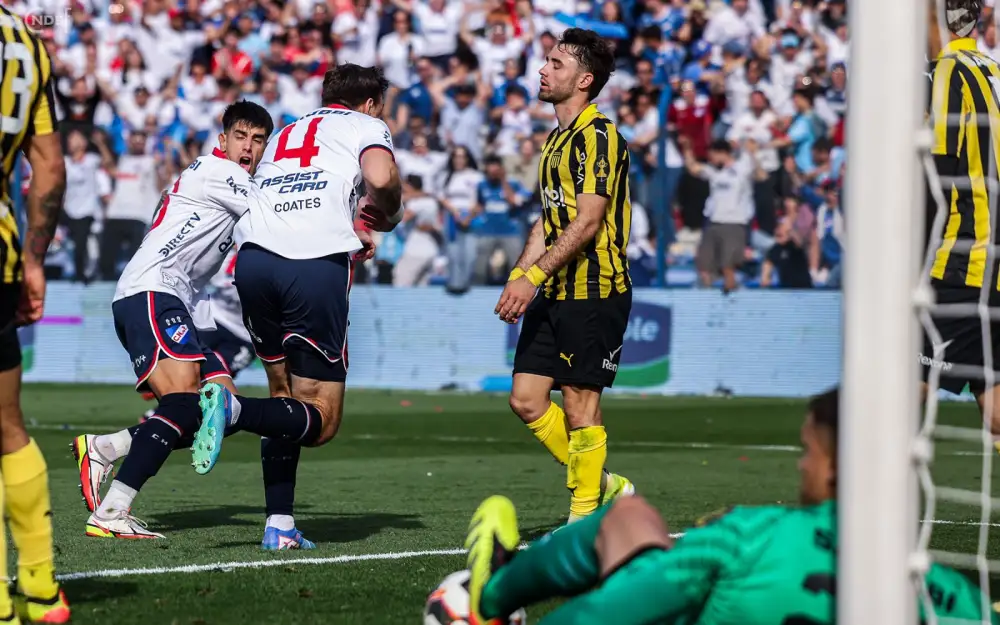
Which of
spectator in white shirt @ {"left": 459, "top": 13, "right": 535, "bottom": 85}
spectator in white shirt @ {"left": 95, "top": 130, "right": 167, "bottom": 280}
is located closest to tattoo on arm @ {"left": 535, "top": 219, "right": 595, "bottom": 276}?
spectator in white shirt @ {"left": 95, "top": 130, "right": 167, "bottom": 280}

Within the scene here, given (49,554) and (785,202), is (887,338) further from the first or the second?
(785,202)

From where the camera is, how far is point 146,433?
23.2 ft

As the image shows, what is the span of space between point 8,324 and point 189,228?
3.31 meters

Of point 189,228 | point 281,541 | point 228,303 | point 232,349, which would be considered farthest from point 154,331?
point 228,303

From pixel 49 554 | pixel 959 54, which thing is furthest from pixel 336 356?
pixel 959 54

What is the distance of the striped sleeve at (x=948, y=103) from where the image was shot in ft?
18.0

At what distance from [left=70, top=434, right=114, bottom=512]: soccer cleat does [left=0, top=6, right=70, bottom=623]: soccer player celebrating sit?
249cm

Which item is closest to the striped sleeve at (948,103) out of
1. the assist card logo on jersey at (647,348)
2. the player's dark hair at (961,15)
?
the player's dark hair at (961,15)

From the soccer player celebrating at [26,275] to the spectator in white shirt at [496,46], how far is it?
1474 cm

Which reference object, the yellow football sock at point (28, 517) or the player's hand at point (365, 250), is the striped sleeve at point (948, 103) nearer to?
the player's hand at point (365, 250)

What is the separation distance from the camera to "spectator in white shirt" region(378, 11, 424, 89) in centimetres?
1978

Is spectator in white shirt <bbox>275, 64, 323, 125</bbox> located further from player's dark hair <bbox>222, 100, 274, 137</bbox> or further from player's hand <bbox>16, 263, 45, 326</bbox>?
player's hand <bbox>16, 263, 45, 326</bbox>

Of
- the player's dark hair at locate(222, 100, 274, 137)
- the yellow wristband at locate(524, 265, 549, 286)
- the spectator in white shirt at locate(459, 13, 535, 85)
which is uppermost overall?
the spectator in white shirt at locate(459, 13, 535, 85)

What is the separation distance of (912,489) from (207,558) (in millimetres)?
3534
